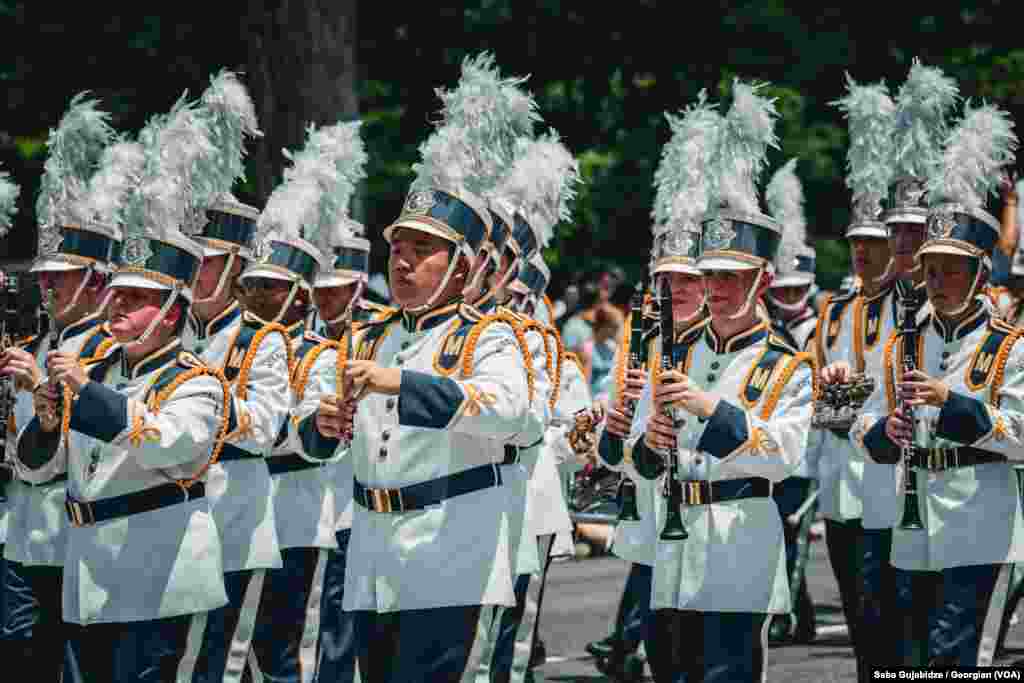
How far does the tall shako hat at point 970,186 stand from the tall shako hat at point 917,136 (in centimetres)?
56

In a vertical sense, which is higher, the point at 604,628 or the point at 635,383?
the point at 635,383

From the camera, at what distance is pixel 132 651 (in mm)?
7469

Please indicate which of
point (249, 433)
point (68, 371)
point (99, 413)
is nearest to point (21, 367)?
point (68, 371)

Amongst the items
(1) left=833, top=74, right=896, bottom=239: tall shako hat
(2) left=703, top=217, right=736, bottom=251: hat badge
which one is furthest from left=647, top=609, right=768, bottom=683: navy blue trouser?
(1) left=833, top=74, right=896, bottom=239: tall shako hat

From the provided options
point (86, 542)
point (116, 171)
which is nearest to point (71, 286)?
point (116, 171)

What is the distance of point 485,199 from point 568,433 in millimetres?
2362

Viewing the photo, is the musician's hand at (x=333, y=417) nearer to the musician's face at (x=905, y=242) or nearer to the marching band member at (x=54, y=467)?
the marching band member at (x=54, y=467)

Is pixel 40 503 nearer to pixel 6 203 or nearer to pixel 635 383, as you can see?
pixel 6 203

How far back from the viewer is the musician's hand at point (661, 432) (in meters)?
7.54

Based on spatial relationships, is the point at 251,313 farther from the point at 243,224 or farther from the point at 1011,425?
the point at 1011,425

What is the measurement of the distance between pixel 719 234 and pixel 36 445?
3.09 meters

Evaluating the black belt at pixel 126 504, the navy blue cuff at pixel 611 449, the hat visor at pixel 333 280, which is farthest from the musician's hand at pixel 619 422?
the hat visor at pixel 333 280

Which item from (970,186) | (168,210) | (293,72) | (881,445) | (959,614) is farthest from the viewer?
(293,72)

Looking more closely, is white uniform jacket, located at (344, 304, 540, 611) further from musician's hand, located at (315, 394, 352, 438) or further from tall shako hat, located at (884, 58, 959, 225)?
tall shako hat, located at (884, 58, 959, 225)
